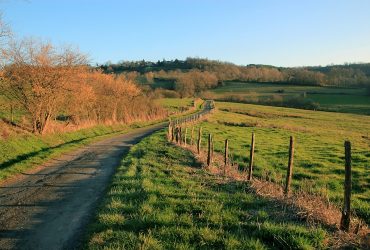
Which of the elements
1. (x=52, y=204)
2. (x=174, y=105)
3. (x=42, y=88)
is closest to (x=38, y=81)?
(x=42, y=88)

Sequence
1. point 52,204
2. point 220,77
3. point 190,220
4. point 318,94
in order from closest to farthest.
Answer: point 190,220 → point 52,204 → point 318,94 → point 220,77

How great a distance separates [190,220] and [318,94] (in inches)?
4640

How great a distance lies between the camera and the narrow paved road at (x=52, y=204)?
26.4ft

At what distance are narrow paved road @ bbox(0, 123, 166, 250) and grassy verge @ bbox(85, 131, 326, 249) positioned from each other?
1.91 ft

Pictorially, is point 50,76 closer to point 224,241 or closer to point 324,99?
point 224,241

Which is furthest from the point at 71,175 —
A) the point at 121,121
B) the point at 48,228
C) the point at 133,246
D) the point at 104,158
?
the point at 121,121

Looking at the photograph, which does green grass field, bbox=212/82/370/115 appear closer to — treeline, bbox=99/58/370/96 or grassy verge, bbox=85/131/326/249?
treeline, bbox=99/58/370/96

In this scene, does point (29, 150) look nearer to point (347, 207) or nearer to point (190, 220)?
point (190, 220)

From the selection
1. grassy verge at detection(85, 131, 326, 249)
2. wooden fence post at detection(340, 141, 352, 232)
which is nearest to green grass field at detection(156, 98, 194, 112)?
grassy verge at detection(85, 131, 326, 249)

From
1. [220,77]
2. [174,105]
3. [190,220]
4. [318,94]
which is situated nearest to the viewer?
[190,220]

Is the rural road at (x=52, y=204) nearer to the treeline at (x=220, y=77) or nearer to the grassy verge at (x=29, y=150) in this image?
the grassy verge at (x=29, y=150)

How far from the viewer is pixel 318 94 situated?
385 feet

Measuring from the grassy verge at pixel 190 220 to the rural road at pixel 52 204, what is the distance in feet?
1.97

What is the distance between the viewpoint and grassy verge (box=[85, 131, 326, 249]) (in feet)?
22.5
